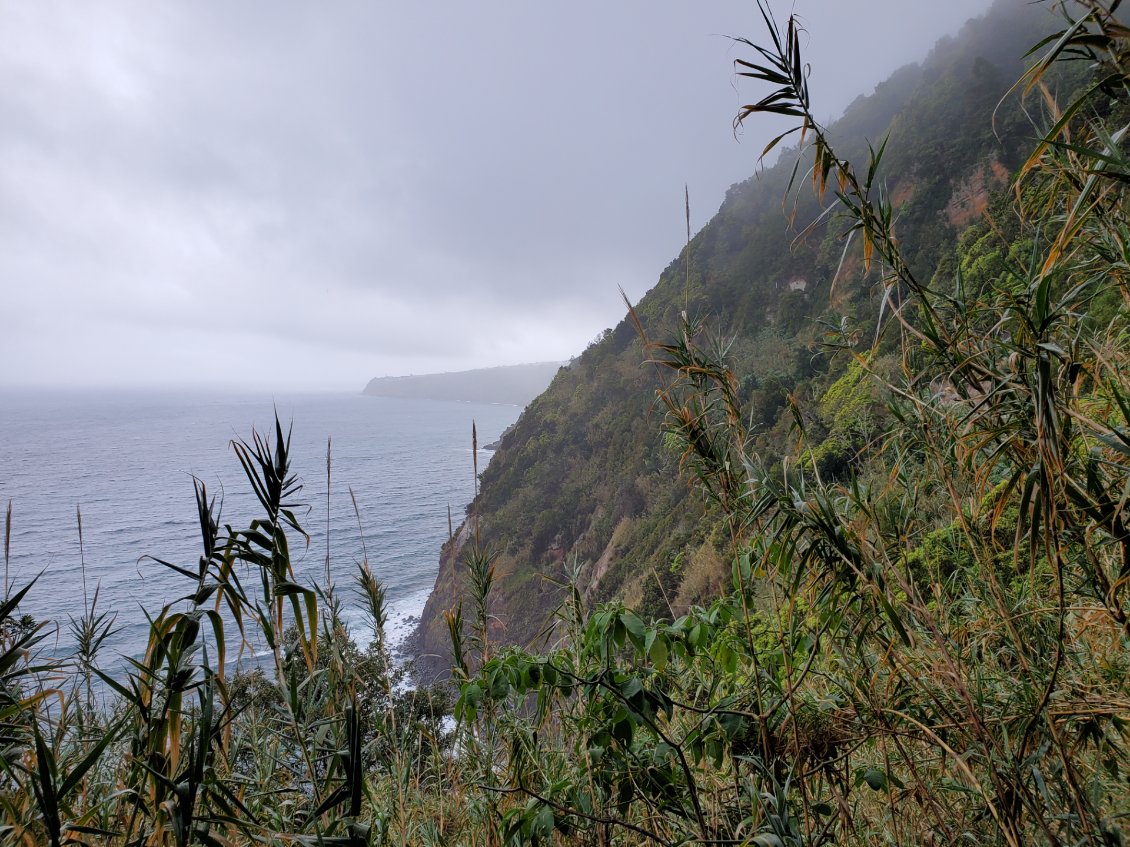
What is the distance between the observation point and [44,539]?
2923cm

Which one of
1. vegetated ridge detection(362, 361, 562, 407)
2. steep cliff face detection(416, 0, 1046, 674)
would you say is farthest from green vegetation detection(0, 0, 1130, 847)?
vegetated ridge detection(362, 361, 562, 407)

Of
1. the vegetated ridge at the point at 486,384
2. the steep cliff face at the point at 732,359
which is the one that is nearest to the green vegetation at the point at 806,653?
the steep cliff face at the point at 732,359

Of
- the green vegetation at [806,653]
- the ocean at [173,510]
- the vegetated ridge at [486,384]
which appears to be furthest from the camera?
the vegetated ridge at [486,384]

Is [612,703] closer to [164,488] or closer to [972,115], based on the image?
[972,115]

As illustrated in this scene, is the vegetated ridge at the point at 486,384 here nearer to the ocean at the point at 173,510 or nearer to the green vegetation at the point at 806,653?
the ocean at the point at 173,510

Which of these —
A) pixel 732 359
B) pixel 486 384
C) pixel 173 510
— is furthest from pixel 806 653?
pixel 486 384

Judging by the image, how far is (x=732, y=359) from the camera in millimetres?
14109

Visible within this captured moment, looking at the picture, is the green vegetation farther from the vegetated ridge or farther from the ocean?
the vegetated ridge

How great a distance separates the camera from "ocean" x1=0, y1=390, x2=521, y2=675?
14.3 meters

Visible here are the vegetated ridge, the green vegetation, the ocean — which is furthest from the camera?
the vegetated ridge

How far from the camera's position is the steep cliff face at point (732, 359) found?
14859 mm

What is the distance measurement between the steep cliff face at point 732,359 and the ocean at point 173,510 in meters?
4.98

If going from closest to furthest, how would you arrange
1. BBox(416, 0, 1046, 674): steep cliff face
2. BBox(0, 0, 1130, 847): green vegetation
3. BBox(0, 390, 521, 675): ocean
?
BBox(0, 0, 1130, 847): green vegetation, BBox(0, 390, 521, 675): ocean, BBox(416, 0, 1046, 674): steep cliff face

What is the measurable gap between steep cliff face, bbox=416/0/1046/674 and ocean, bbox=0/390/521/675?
4.98 meters
